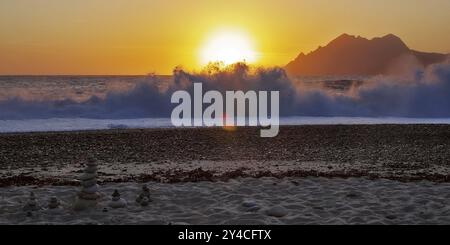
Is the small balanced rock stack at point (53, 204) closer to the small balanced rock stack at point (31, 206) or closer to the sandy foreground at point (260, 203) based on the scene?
the sandy foreground at point (260, 203)

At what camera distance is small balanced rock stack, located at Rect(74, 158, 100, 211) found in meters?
8.86

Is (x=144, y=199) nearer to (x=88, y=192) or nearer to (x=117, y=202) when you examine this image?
(x=117, y=202)

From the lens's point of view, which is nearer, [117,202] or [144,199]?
[117,202]

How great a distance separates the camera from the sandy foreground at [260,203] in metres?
8.30

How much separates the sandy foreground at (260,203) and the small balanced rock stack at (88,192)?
0.52 ft

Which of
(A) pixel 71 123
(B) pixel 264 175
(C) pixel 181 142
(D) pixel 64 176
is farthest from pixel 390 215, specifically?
(A) pixel 71 123

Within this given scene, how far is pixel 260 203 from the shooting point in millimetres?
9375

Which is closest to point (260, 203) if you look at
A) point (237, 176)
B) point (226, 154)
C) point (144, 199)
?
point (144, 199)

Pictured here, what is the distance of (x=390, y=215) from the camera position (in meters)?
8.46

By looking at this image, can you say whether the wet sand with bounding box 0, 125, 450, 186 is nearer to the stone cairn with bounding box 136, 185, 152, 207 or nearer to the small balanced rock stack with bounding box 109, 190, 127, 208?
the stone cairn with bounding box 136, 185, 152, 207

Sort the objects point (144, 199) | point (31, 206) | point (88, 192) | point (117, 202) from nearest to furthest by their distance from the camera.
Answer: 1. point (31, 206)
2. point (88, 192)
3. point (117, 202)
4. point (144, 199)

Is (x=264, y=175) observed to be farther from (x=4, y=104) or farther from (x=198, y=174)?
(x=4, y=104)

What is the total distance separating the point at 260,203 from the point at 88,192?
321cm
